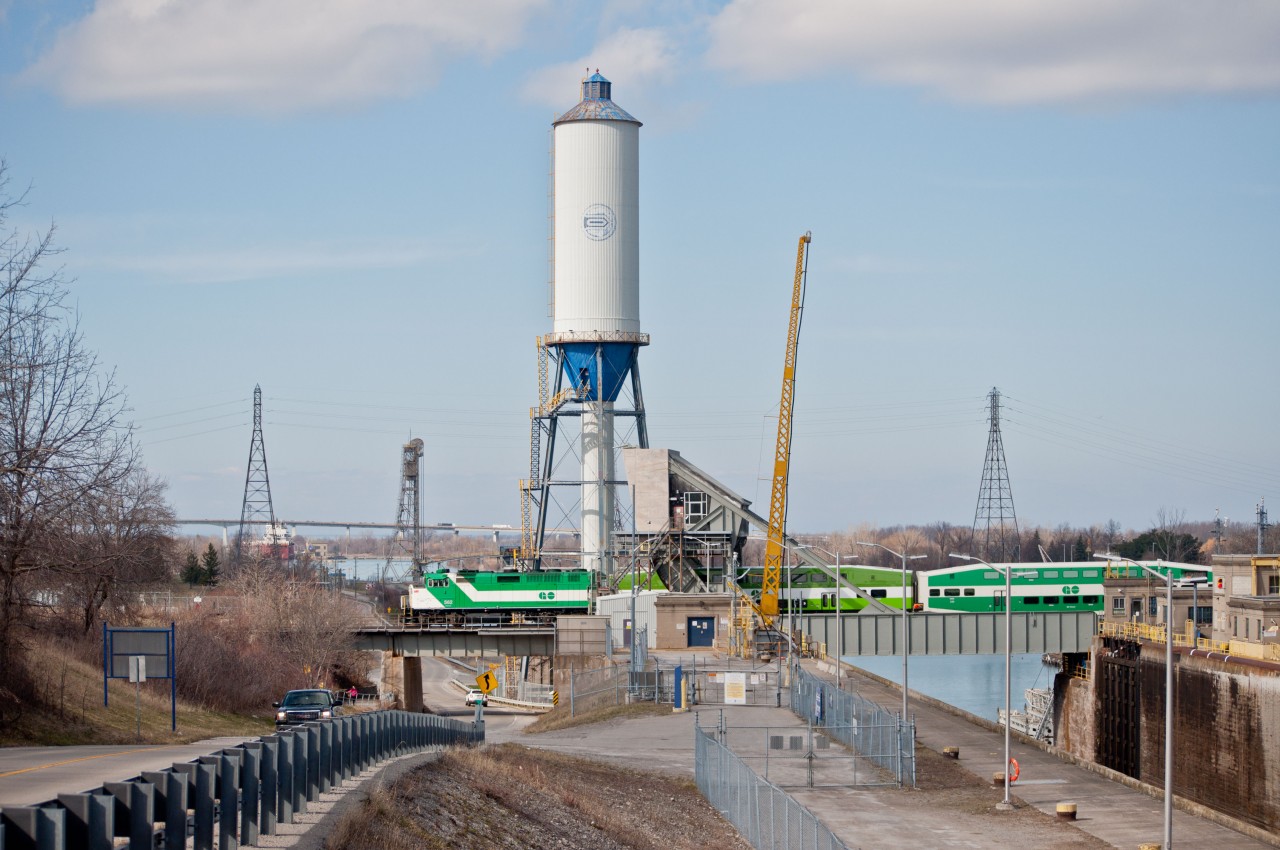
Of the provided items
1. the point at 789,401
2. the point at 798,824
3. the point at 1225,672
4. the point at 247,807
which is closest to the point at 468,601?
the point at 789,401

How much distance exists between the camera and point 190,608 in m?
95.7

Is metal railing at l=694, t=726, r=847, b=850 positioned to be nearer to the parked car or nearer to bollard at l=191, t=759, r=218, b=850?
bollard at l=191, t=759, r=218, b=850

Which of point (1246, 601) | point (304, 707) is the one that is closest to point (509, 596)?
point (1246, 601)

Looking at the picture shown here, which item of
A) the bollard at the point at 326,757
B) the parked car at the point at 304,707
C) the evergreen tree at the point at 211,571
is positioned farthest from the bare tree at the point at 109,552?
the evergreen tree at the point at 211,571

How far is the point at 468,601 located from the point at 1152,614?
2096 inches

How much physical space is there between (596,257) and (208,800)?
79640 mm

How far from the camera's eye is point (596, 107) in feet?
308

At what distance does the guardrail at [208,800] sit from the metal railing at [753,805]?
7370mm

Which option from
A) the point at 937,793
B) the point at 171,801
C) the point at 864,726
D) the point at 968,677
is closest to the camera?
the point at 171,801

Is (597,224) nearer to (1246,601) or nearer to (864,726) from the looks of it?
(1246,601)

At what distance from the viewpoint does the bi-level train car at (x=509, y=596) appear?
308ft

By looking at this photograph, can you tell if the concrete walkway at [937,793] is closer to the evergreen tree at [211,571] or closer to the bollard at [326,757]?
the bollard at [326,757]

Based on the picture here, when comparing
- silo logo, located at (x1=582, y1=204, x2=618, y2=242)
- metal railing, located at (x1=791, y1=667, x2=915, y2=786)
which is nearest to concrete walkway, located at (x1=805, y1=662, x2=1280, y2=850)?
metal railing, located at (x1=791, y1=667, x2=915, y2=786)

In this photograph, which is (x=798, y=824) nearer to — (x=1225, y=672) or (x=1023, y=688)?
(x=1225, y=672)
